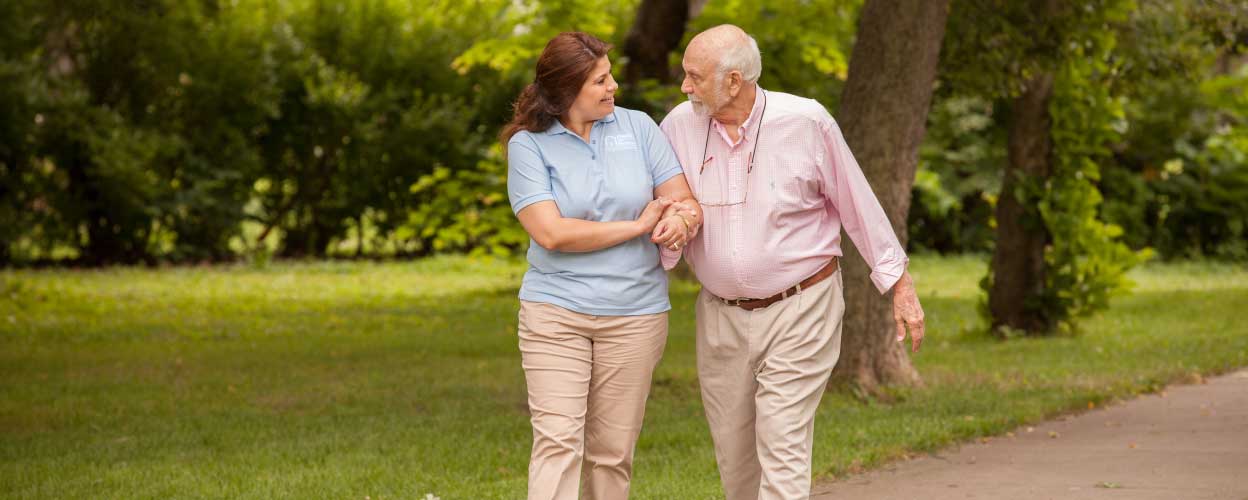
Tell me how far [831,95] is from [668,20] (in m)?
2.09

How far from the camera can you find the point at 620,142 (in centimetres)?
471

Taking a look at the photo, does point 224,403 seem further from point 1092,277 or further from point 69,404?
point 1092,277

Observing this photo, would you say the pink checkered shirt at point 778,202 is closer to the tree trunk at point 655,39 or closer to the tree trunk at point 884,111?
the tree trunk at point 884,111

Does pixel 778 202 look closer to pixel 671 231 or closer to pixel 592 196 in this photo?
pixel 671 231

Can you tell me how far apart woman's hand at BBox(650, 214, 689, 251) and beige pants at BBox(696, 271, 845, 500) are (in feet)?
1.37

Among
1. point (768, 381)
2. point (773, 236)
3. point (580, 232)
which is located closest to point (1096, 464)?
point (768, 381)

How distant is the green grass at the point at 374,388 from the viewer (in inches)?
282

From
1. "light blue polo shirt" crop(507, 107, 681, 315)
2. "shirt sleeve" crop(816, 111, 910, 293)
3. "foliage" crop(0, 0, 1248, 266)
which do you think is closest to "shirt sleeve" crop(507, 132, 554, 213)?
"light blue polo shirt" crop(507, 107, 681, 315)

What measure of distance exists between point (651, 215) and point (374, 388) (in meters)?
6.00

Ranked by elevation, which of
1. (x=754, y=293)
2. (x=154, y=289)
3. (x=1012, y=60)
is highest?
(x=1012, y=60)

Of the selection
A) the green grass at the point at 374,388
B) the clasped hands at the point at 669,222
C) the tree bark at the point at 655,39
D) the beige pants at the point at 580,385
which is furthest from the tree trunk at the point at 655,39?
the clasped hands at the point at 669,222

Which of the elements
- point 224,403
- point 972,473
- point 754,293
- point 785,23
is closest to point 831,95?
point 785,23

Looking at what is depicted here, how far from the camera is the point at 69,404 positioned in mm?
9539

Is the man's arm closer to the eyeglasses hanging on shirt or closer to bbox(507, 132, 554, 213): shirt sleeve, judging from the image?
the eyeglasses hanging on shirt
